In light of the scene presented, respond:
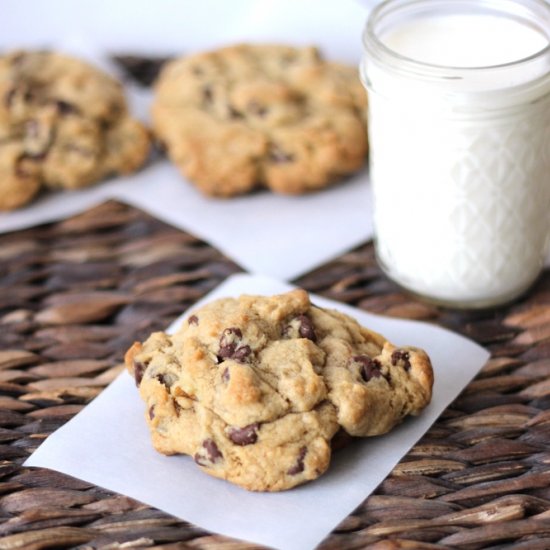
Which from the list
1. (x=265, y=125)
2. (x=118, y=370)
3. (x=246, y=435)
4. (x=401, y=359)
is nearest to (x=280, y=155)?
(x=265, y=125)

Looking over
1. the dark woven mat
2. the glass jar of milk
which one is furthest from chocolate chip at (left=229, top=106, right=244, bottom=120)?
the glass jar of milk

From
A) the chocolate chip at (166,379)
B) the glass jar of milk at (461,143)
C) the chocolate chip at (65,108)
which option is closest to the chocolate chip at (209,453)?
the chocolate chip at (166,379)

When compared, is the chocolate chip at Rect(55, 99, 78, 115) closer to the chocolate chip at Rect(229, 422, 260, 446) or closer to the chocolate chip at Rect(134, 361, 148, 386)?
the chocolate chip at Rect(134, 361, 148, 386)

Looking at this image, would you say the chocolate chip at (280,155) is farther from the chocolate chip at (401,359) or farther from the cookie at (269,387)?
the chocolate chip at (401,359)

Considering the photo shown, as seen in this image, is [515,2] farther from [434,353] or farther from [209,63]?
[209,63]

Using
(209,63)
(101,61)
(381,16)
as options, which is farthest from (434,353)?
(101,61)

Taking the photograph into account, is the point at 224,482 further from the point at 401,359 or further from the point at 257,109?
the point at 257,109
